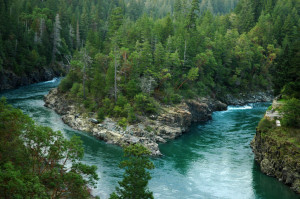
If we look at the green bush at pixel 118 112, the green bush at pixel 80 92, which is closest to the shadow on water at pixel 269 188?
the green bush at pixel 118 112

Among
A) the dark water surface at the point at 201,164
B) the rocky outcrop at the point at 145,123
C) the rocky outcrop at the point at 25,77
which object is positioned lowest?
the dark water surface at the point at 201,164

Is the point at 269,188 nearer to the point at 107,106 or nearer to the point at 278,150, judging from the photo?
the point at 278,150

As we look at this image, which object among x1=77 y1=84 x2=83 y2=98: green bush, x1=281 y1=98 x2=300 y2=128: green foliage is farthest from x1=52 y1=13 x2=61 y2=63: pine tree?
x1=281 y1=98 x2=300 y2=128: green foliage

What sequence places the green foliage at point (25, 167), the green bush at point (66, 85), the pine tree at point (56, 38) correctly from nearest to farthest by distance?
the green foliage at point (25, 167)
the green bush at point (66, 85)
the pine tree at point (56, 38)

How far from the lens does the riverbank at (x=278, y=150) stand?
38.5 meters

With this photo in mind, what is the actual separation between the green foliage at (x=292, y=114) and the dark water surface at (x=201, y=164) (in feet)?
26.7

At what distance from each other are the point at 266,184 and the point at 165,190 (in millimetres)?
14220

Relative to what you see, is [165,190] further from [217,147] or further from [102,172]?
[217,147]

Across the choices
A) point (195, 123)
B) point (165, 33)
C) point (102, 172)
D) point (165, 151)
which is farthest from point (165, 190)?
point (165, 33)

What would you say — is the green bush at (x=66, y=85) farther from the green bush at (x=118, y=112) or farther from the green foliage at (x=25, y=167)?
the green foliage at (x=25, y=167)

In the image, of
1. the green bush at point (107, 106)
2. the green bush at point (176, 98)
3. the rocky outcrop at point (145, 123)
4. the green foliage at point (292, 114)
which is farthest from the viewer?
the green bush at point (176, 98)

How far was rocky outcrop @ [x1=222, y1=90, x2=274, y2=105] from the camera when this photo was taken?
81625mm

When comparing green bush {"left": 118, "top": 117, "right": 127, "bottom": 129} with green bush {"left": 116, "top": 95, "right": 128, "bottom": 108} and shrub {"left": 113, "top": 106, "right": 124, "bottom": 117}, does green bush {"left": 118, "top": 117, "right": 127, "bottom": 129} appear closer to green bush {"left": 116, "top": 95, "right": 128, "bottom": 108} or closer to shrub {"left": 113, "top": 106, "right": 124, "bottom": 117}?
A: shrub {"left": 113, "top": 106, "right": 124, "bottom": 117}

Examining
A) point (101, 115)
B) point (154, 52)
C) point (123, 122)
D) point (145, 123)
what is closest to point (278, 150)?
point (145, 123)
